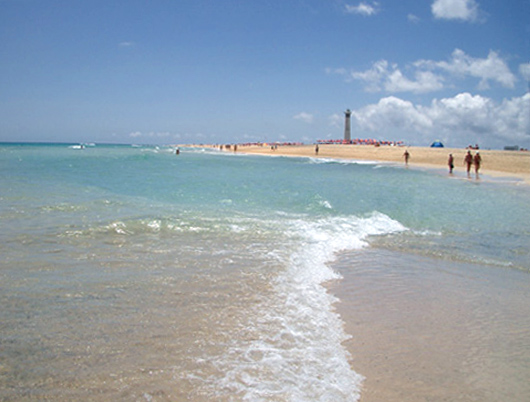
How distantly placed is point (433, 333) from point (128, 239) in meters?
5.64

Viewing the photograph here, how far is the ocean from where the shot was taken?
2969 millimetres

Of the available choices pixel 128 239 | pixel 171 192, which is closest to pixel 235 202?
pixel 171 192

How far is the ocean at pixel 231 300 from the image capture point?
2.97 metres

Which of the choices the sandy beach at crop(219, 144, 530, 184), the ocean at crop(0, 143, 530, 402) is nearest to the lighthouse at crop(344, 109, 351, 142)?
the sandy beach at crop(219, 144, 530, 184)

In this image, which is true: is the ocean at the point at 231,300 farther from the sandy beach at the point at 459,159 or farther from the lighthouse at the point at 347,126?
the lighthouse at the point at 347,126

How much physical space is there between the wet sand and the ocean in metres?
0.03

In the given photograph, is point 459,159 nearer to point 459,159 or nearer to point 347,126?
point 459,159

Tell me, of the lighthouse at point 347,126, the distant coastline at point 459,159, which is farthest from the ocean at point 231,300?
the lighthouse at point 347,126

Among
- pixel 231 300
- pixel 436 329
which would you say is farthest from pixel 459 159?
pixel 231 300

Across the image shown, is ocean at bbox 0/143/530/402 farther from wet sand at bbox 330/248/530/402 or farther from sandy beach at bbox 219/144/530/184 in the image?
sandy beach at bbox 219/144/530/184

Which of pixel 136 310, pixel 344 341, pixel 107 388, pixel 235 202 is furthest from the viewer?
pixel 235 202

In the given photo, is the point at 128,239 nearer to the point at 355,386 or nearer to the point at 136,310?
the point at 136,310

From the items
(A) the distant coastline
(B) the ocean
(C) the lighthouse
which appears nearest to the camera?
(B) the ocean

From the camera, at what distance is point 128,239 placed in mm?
7406
